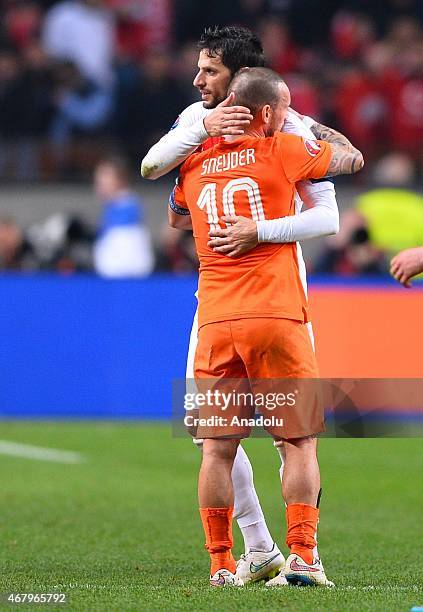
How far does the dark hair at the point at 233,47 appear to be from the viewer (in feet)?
18.8

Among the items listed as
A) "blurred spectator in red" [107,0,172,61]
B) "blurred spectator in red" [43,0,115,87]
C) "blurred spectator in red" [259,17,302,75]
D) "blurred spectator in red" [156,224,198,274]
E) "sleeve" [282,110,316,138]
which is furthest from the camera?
"blurred spectator in red" [107,0,172,61]

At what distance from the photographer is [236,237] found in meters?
5.58

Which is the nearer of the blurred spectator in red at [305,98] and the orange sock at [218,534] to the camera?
the orange sock at [218,534]

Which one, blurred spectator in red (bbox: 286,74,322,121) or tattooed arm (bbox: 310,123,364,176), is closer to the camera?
tattooed arm (bbox: 310,123,364,176)

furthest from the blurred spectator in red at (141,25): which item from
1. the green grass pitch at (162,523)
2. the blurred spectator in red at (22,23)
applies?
the green grass pitch at (162,523)

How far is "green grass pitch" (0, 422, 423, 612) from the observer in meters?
5.35

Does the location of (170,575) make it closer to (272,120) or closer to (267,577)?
(267,577)

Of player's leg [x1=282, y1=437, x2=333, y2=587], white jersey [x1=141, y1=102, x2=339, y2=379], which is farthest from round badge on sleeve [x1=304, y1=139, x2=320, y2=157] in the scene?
player's leg [x1=282, y1=437, x2=333, y2=587]

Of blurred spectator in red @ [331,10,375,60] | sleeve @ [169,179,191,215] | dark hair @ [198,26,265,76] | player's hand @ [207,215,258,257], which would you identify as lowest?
player's hand @ [207,215,258,257]

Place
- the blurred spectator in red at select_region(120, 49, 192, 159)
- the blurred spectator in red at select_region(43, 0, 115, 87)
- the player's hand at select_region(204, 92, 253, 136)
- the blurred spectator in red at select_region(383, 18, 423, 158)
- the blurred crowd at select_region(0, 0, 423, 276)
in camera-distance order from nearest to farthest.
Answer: the player's hand at select_region(204, 92, 253, 136)
the blurred crowd at select_region(0, 0, 423, 276)
the blurred spectator in red at select_region(120, 49, 192, 159)
the blurred spectator in red at select_region(43, 0, 115, 87)
the blurred spectator in red at select_region(383, 18, 423, 158)

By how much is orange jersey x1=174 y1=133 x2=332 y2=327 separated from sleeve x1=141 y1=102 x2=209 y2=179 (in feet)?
0.30

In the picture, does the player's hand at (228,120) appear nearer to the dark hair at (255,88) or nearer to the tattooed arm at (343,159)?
the dark hair at (255,88)

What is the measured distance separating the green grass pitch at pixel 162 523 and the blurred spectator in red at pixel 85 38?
17.4 ft

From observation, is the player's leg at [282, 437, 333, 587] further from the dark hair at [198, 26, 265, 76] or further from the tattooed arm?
the dark hair at [198, 26, 265, 76]
